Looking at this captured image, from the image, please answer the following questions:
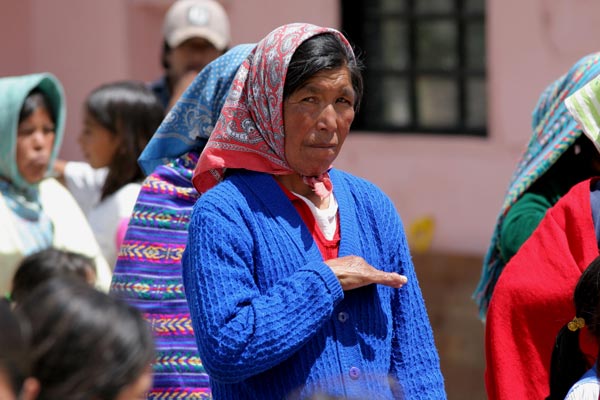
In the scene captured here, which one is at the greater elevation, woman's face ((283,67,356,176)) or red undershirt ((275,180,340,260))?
woman's face ((283,67,356,176))

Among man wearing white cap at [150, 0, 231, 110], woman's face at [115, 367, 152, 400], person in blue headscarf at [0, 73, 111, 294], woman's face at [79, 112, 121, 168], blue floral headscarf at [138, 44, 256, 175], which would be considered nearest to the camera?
woman's face at [115, 367, 152, 400]

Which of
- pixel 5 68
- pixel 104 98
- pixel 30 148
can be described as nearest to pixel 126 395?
pixel 30 148

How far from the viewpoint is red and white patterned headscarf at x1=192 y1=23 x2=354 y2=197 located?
101 inches

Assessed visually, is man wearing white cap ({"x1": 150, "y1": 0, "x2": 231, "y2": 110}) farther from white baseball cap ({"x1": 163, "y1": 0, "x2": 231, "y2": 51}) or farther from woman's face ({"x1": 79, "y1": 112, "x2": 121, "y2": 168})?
woman's face ({"x1": 79, "y1": 112, "x2": 121, "y2": 168})

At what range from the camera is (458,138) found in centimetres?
732

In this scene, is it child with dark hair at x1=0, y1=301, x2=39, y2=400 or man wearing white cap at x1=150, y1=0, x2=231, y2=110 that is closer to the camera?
child with dark hair at x1=0, y1=301, x2=39, y2=400

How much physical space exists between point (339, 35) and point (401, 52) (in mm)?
5289

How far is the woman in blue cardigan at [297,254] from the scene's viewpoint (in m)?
2.43

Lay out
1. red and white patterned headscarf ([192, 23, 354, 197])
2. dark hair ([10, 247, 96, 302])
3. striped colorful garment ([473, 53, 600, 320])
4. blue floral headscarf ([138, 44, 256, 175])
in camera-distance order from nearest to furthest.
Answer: red and white patterned headscarf ([192, 23, 354, 197])
blue floral headscarf ([138, 44, 256, 175])
striped colorful garment ([473, 53, 600, 320])
dark hair ([10, 247, 96, 302])

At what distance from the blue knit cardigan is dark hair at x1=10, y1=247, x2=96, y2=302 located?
1194mm

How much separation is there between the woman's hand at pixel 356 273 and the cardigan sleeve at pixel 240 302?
2cm

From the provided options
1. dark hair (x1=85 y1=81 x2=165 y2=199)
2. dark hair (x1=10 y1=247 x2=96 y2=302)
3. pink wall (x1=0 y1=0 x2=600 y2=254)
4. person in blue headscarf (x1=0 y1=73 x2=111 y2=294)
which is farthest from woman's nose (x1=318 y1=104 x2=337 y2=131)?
pink wall (x1=0 y1=0 x2=600 y2=254)

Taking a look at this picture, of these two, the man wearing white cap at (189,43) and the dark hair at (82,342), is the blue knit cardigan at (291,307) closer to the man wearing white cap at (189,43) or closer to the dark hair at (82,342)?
the dark hair at (82,342)

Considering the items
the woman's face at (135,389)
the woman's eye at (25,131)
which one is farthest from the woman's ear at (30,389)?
the woman's eye at (25,131)
